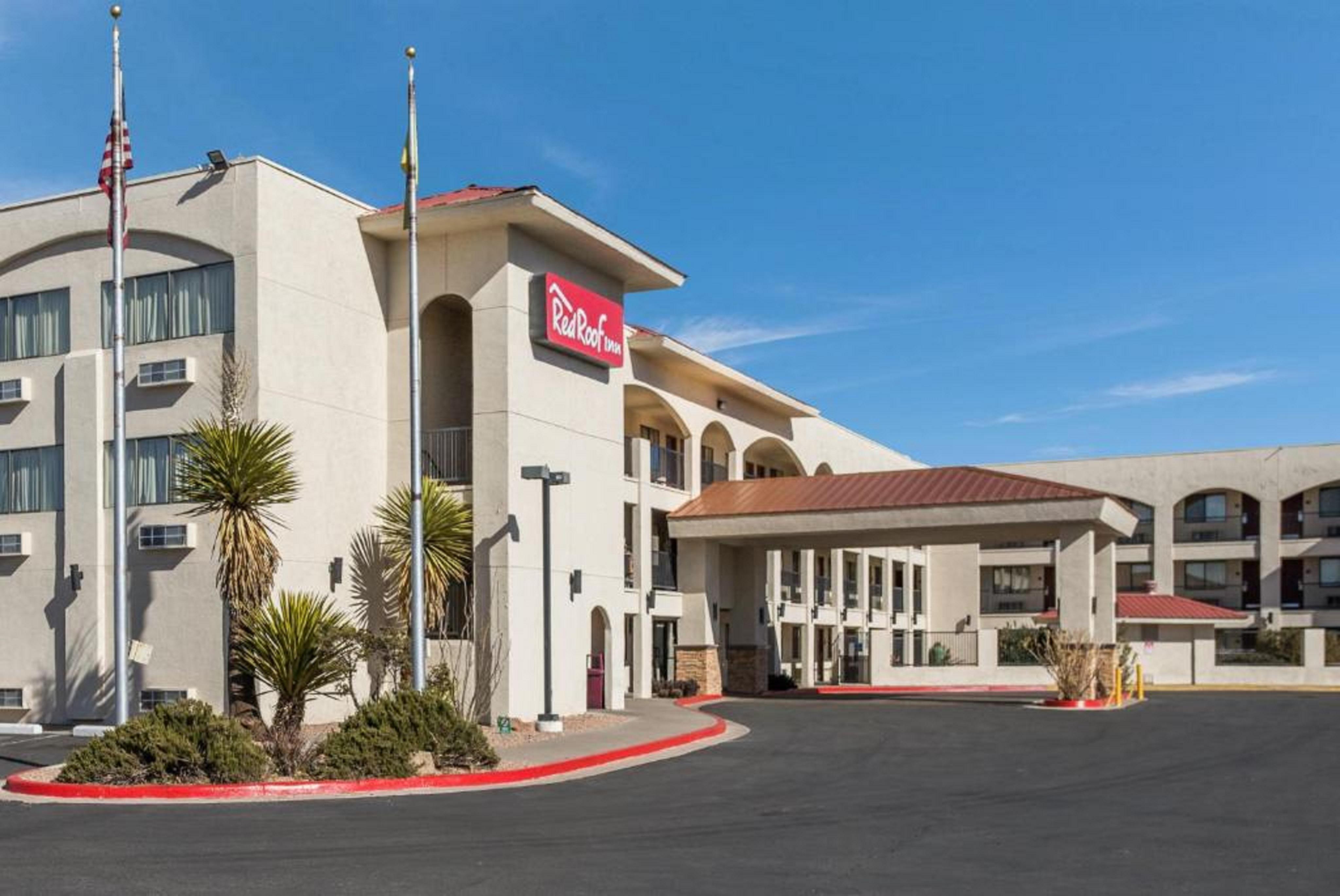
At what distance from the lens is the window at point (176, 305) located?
27688mm

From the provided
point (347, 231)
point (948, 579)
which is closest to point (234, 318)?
point (347, 231)

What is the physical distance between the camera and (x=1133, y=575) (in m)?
71.8

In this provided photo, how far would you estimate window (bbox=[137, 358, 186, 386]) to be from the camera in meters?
27.8

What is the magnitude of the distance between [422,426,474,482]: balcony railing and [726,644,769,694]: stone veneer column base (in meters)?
15.0

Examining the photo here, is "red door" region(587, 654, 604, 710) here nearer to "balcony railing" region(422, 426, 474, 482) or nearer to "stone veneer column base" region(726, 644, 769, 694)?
"balcony railing" region(422, 426, 474, 482)

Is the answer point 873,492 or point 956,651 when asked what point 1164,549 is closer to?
point 956,651

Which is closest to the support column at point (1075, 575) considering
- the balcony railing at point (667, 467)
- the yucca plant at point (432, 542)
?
the balcony railing at point (667, 467)

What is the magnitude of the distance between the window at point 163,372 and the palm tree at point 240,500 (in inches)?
113

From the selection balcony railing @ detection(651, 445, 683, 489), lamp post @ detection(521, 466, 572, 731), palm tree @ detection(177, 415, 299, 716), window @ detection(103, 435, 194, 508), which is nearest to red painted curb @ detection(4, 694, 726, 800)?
palm tree @ detection(177, 415, 299, 716)

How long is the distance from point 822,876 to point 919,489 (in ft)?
87.4

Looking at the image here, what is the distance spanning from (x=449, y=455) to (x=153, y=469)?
19.0ft

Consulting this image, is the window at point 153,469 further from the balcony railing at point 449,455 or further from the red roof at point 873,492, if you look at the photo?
the red roof at point 873,492

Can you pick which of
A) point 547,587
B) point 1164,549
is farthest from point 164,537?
point 1164,549

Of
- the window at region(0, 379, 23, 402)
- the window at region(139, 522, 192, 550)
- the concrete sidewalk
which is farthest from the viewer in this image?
the window at region(0, 379, 23, 402)
